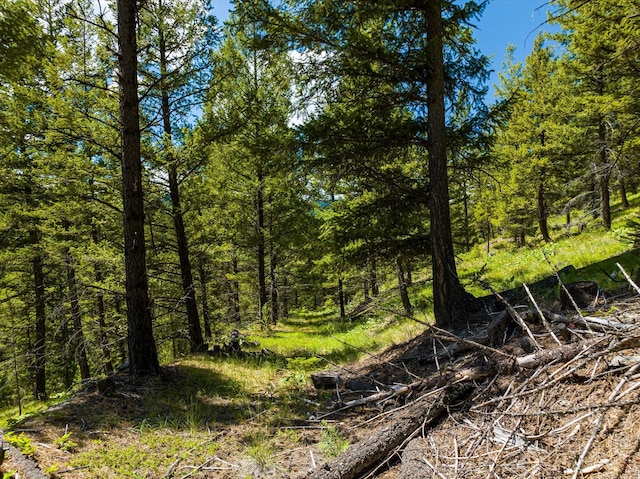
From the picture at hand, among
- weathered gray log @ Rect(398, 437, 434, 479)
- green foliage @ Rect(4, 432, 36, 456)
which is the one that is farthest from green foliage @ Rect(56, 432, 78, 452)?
weathered gray log @ Rect(398, 437, 434, 479)

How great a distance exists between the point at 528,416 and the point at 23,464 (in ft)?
13.8

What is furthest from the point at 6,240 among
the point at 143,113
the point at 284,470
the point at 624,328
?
the point at 624,328

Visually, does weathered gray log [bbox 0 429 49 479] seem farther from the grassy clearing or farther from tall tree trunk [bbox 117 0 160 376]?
tall tree trunk [bbox 117 0 160 376]

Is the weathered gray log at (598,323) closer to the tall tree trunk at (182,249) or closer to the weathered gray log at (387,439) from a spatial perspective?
the weathered gray log at (387,439)

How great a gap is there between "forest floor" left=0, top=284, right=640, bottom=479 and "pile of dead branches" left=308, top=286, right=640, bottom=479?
0.03 ft

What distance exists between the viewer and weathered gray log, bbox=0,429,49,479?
8.97 ft

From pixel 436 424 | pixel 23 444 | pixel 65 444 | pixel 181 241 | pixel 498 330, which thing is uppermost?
pixel 181 241

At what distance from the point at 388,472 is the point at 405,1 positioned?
6746mm

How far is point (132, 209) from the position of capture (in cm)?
580

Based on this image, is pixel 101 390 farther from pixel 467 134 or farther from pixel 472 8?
pixel 472 8

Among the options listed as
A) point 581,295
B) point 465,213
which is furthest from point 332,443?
point 465,213

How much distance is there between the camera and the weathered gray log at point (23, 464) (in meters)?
2.73

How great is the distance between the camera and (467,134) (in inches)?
257

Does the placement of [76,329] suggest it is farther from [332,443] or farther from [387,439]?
[387,439]
